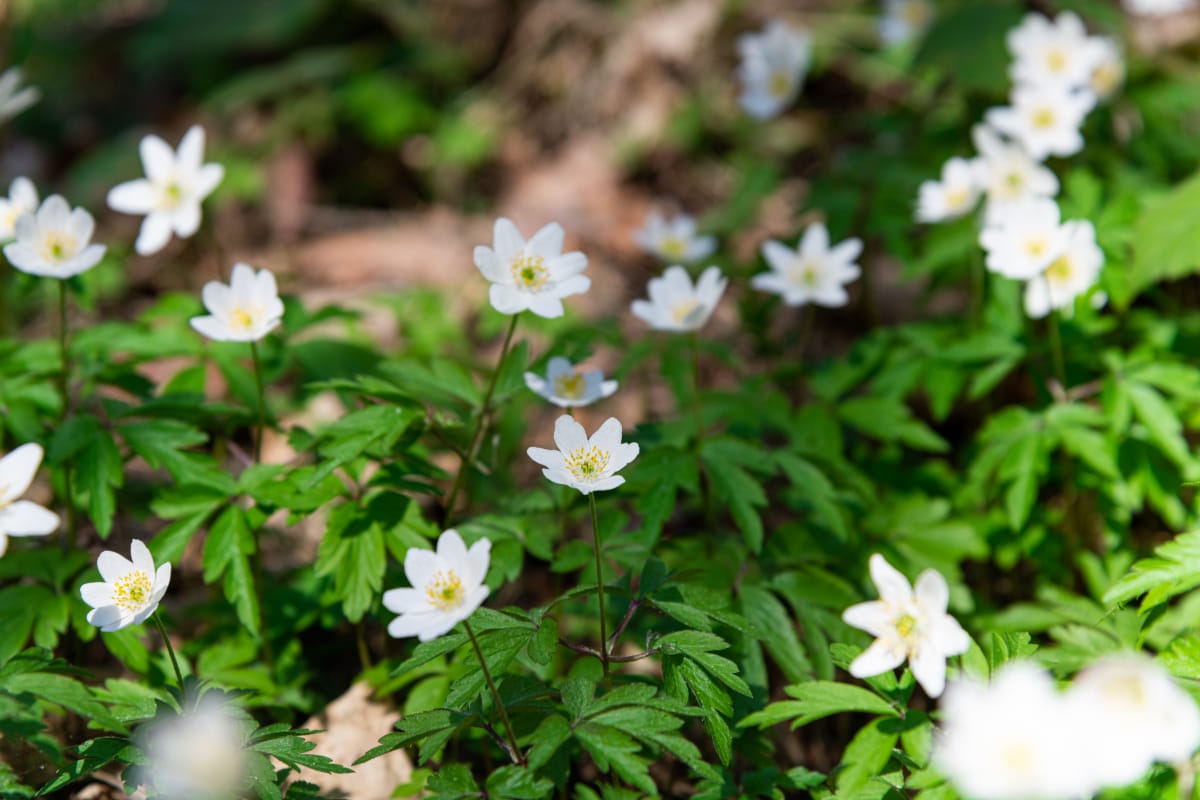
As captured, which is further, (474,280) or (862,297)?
(474,280)

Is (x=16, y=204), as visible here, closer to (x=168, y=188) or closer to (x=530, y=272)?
(x=168, y=188)

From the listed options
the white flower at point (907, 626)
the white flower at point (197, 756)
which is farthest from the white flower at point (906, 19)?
the white flower at point (197, 756)

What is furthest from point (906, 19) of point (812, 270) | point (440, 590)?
point (440, 590)

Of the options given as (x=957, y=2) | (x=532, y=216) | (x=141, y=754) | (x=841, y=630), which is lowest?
(x=532, y=216)

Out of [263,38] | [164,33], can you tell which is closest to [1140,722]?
[263,38]

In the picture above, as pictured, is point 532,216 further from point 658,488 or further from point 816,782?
point 816,782

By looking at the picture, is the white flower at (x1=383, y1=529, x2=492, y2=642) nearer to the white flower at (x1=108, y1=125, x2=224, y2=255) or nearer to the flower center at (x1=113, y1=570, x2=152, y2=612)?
the flower center at (x1=113, y1=570, x2=152, y2=612)
